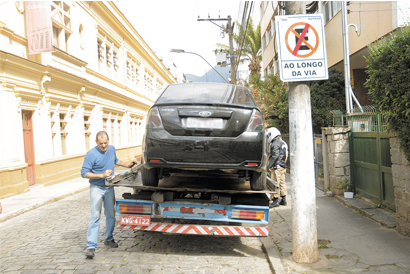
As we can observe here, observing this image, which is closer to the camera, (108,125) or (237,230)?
(237,230)

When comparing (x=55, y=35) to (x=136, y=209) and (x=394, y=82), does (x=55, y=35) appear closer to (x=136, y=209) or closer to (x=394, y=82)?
(x=136, y=209)

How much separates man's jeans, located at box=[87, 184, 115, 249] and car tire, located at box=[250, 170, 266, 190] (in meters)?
2.11

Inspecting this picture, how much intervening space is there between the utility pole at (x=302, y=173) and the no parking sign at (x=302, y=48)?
15cm

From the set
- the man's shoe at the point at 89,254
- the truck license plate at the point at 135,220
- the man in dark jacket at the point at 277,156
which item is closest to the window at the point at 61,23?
the man in dark jacket at the point at 277,156

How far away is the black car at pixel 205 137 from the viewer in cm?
421

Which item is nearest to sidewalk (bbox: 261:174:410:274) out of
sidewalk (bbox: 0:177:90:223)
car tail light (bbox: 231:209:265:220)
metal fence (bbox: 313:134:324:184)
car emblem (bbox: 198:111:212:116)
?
car tail light (bbox: 231:209:265:220)

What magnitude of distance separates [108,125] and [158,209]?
16.8m

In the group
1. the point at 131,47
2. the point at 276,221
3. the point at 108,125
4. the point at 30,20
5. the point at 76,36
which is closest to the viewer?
the point at 276,221

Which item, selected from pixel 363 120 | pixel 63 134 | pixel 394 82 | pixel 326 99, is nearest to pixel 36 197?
pixel 63 134

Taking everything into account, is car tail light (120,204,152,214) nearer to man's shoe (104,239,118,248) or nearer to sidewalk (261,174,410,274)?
man's shoe (104,239,118,248)

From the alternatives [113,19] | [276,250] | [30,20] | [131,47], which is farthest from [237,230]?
[131,47]

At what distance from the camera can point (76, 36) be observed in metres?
15.9

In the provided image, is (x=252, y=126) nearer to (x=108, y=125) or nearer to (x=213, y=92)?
(x=213, y=92)

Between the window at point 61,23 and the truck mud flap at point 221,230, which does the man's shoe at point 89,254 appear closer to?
the truck mud flap at point 221,230
